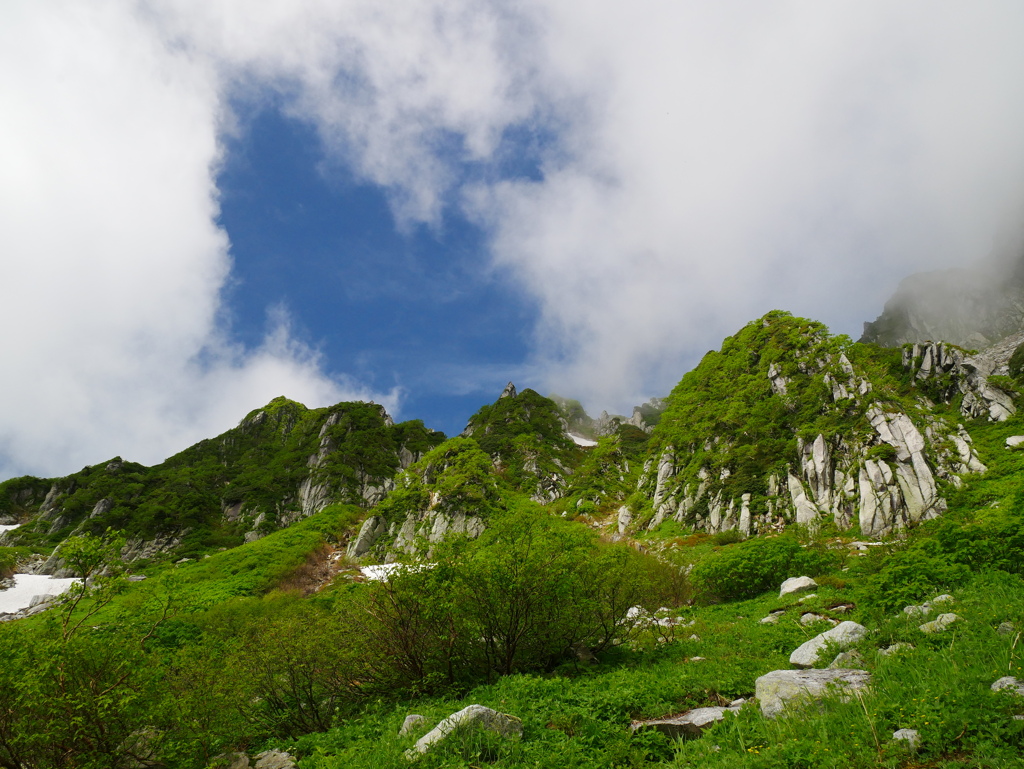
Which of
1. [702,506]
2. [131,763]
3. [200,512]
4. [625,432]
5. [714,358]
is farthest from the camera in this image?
[625,432]

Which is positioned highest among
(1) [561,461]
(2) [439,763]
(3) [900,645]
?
(1) [561,461]

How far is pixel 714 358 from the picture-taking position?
73.8m

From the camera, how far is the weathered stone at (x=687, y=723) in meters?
8.64

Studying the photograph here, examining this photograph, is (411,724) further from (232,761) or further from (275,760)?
(232,761)

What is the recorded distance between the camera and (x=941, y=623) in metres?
10.0

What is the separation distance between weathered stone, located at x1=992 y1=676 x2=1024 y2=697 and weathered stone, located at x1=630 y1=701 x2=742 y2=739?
3.98m

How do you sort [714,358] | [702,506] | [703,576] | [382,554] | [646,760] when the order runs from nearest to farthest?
[646,760] < [703,576] < [702,506] < [382,554] < [714,358]

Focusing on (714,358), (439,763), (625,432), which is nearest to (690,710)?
(439,763)

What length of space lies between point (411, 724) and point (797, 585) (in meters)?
19.5

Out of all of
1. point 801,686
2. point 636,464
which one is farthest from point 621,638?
point 636,464

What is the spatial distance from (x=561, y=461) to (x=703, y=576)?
85508mm

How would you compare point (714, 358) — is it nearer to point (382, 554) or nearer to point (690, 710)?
point (382, 554)

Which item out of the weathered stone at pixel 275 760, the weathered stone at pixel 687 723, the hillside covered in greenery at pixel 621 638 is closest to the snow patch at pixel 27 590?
the hillside covered in greenery at pixel 621 638

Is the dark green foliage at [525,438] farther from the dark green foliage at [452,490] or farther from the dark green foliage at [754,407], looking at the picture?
the dark green foliage at [754,407]
